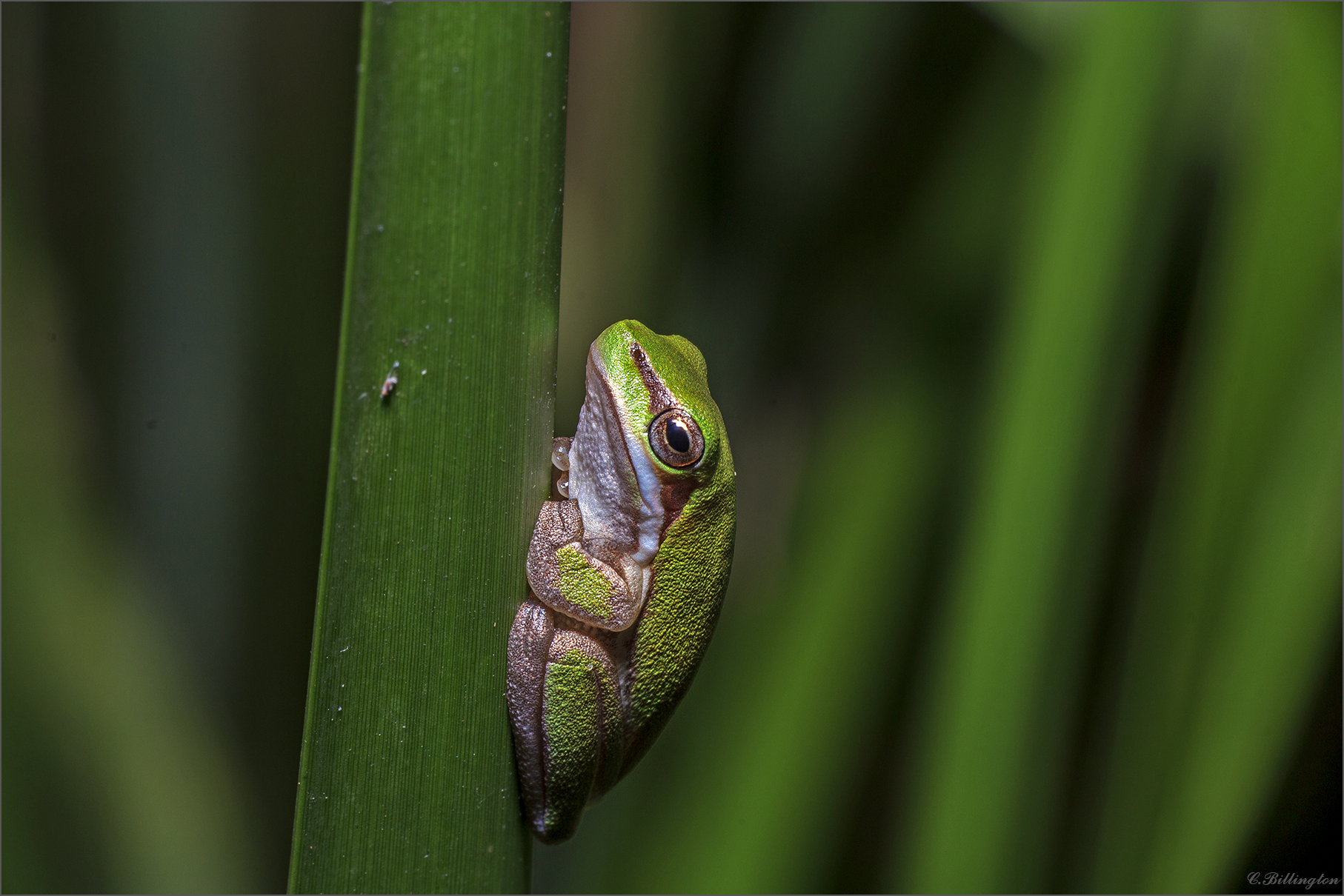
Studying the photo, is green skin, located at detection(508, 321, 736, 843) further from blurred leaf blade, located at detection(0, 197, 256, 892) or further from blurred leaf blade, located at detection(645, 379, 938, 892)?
blurred leaf blade, located at detection(0, 197, 256, 892)

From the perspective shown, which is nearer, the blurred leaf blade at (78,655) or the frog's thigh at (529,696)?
the frog's thigh at (529,696)

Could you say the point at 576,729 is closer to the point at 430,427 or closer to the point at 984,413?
the point at 430,427

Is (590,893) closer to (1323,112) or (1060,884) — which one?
(1060,884)

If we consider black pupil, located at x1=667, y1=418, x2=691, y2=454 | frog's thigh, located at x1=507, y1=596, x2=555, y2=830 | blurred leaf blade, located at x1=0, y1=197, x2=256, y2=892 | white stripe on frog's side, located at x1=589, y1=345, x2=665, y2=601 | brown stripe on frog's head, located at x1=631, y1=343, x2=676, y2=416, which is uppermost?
brown stripe on frog's head, located at x1=631, y1=343, x2=676, y2=416

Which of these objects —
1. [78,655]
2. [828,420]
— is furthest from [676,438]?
[78,655]

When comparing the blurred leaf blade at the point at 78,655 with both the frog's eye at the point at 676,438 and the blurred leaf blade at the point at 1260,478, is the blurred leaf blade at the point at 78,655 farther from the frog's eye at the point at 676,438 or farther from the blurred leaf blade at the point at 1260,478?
the blurred leaf blade at the point at 1260,478

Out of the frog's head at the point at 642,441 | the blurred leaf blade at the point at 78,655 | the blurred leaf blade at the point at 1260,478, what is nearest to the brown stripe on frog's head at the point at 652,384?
the frog's head at the point at 642,441
